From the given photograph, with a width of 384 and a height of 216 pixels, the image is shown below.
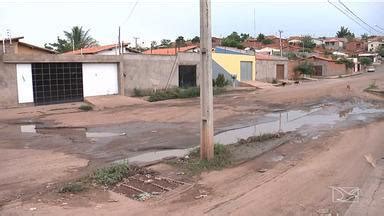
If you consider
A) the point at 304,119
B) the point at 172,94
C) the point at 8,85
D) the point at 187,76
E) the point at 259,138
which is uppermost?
the point at 187,76

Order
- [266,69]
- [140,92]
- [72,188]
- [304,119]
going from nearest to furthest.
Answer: [72,188] → [304,119] → [140,92] → [266,69]

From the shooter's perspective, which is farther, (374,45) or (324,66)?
(374,45)

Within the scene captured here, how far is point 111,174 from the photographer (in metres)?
8.97

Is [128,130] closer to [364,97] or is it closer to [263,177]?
[263,177]

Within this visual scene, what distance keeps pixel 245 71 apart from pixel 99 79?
72.7 ft

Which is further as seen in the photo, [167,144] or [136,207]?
[167,144]

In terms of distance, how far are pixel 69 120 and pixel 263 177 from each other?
1250 cm

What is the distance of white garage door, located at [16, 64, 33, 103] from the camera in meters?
24.3

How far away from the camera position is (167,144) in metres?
13.4

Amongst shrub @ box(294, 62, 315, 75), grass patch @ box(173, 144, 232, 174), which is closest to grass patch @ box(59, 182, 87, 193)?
grass patch @ box(173, 144, 232, 174)

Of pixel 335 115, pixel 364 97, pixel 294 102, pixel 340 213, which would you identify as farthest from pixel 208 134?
pixel 364 97

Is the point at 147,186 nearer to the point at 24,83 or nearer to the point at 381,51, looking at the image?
the point at 24,83

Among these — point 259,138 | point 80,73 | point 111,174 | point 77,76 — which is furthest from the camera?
point 80,73

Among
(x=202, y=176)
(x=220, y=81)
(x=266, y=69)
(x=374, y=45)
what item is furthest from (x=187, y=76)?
(x=374, y=45)
